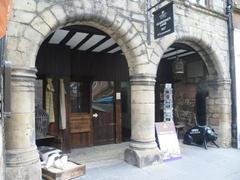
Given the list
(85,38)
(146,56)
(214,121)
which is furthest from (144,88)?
(214,121)

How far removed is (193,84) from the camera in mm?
9031

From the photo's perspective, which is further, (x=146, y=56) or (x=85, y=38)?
(x=85, y=38)

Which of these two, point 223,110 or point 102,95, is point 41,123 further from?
point 223,110

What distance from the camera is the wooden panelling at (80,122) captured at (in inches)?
303

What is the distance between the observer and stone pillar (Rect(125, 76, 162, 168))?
577cm

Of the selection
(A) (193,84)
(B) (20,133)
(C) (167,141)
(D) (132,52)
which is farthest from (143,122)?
(A) (193,84)

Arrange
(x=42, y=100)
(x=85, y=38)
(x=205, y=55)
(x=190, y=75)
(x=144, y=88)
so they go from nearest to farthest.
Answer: (x=144, y=88), (x=85, y=38), (x=42, y=100), (x=205, y=55), (x=190, y=75)

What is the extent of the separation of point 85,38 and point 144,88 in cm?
194

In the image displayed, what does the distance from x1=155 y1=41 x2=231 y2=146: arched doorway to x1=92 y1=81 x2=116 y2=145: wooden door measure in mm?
1789

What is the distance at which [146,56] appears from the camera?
19.2 ft

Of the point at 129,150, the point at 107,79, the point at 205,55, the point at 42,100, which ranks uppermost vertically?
the point at 205,55

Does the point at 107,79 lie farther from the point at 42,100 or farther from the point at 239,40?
the point at 239,40

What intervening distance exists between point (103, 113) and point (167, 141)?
8.05ft

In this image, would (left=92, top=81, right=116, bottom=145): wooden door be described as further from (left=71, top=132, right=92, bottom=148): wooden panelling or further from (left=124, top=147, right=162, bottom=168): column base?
(left=124, top=147, right=162, bottom=168): column base
